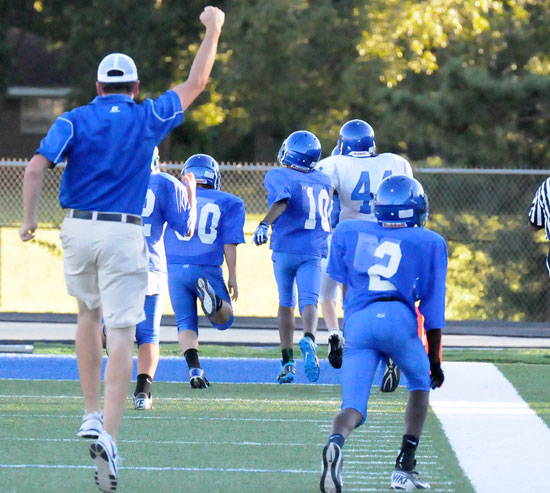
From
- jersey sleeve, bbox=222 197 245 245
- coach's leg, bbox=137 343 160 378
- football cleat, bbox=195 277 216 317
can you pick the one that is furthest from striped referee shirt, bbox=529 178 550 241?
coach's leg, bbox=137 343 160 378

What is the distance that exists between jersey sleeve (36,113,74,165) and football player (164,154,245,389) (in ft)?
11.6

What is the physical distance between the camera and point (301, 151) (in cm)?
979

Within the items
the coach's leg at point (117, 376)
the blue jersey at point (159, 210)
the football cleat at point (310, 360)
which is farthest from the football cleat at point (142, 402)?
the coach's leg at point (117, 376)

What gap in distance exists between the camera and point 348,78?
33.9 m

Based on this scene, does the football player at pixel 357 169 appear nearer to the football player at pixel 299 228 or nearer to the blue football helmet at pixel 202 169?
the football player at pixel 299 228

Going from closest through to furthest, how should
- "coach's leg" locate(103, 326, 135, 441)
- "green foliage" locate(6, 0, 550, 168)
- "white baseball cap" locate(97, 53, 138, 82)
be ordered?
"coach's leg" locate(103, 326, 135, 441), "white baseball cap" locate(97, 53, 138, 82), "green foliage" locate(6, 0, 550, 168)

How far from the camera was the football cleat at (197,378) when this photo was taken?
31.5 feet

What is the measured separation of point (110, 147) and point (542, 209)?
473 centimetres

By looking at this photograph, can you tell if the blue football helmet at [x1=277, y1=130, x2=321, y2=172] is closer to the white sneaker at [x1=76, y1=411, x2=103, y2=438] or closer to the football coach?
the football coach

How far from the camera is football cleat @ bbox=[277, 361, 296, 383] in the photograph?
991 cm

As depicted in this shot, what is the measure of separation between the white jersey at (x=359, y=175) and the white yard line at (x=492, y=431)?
147 cm

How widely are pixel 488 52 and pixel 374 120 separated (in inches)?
532

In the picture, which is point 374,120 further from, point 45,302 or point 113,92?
point 113,92

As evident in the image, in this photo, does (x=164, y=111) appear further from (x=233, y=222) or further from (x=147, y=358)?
(x=233, y=222)
